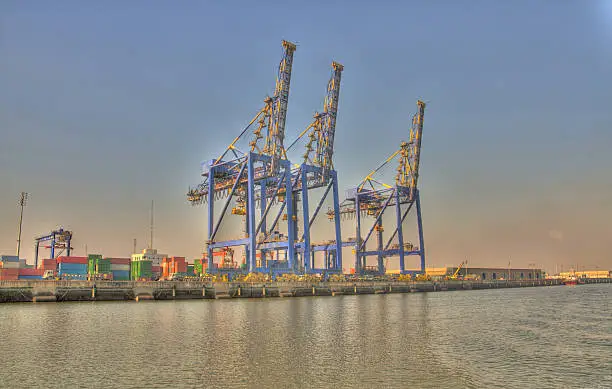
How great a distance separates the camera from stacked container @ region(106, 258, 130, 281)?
378 ft

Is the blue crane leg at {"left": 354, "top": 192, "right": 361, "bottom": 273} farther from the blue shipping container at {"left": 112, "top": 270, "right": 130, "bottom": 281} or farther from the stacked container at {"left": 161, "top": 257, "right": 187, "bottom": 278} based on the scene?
the blue shipping container at {"left": 112, "top": 270, "right": 130, "bottom": 281}

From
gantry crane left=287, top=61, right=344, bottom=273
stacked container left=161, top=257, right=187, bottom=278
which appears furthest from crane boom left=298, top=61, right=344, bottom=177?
stacked container left=161, top=257, right=187, bottom=278

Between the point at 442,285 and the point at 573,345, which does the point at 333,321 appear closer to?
the point at 573,345

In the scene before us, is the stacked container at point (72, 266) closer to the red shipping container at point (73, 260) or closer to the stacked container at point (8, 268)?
the red shipping container at point (73, 260)

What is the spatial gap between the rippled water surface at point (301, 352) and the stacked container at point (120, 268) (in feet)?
262

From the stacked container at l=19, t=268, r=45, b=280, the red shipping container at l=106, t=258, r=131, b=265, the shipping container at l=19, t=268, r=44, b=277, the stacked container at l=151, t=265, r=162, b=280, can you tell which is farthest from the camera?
the stacked container at l=151, t=265, r=162, b=280

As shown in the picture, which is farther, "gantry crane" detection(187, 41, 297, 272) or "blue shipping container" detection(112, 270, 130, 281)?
"blue shipping container" detection(112, 270, 130, 281)

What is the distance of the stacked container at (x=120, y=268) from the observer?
11506cm

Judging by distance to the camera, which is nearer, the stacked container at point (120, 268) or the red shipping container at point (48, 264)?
the red shipping container at point (48, 264)

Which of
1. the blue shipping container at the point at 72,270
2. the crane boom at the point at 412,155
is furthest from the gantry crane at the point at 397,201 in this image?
the blue shipping container at the point at 72,270

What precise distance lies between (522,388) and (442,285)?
94.2m

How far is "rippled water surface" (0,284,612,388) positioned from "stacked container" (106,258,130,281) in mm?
79928

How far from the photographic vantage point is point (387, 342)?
26.6 metres

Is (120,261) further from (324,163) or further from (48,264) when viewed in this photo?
(324,163)
